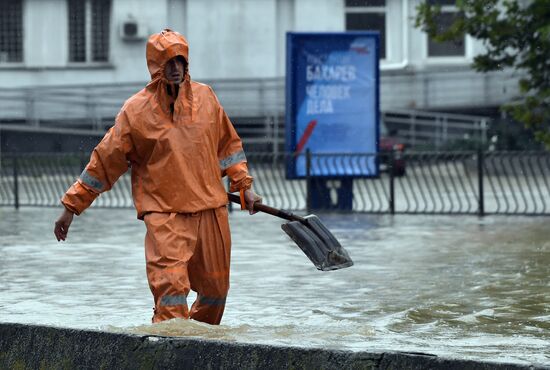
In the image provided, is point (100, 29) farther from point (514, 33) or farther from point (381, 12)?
point (514, 33)

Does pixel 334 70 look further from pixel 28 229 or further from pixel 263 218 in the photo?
pixel 28 229

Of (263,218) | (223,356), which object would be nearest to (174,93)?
(223,356)

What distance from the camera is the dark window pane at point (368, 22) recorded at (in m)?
39.1

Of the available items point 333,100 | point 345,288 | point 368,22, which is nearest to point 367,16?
point 368,22

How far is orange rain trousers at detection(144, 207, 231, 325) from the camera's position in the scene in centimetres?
809

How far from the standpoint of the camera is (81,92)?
37.2m

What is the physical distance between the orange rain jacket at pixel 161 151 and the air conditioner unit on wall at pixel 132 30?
29786 mm

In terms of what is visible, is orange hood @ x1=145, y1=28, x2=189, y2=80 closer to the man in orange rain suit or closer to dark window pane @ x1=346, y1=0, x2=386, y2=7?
the man in orange rain suit

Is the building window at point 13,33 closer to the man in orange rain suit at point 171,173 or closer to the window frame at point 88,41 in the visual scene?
the window frame at point 88,41

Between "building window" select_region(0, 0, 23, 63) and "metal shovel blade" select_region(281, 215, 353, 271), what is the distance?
31423 millimetres

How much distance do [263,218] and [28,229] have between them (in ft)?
12.0

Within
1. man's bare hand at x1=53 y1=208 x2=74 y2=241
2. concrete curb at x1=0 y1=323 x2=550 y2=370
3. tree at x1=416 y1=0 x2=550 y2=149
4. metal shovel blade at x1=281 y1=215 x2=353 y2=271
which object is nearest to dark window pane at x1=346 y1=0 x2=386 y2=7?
tree at x1=416 y1=0 x2=550 y2=149

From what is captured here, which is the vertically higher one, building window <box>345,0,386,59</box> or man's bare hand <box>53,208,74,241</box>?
building window <box>345,0,386,59</box>

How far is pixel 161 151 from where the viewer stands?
8.27 m
